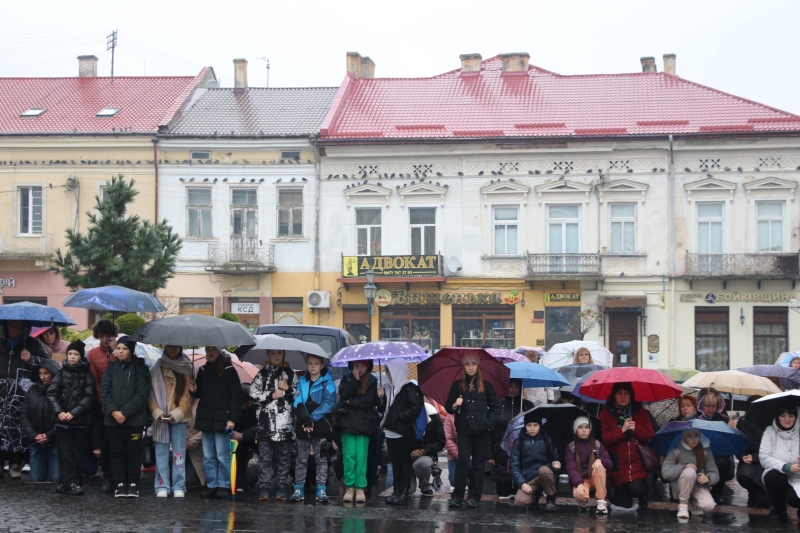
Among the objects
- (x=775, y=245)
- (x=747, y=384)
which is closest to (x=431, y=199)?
(x=775, y=245)

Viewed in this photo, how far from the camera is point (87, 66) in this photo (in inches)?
1591

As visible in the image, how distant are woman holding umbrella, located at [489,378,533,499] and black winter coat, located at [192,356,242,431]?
329cm

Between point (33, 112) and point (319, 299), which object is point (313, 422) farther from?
point (33, 112)

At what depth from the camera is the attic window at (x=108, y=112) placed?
3544 centimetres

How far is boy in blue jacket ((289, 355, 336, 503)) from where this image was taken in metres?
11.4

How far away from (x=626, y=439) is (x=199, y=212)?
25.0 meters

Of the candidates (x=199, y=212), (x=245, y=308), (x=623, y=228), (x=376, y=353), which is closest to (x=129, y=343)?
(x=376, y=353)

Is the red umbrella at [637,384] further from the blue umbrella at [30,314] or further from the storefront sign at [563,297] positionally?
the storefront sign at [563,297]

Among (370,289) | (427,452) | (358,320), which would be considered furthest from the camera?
(358,320)

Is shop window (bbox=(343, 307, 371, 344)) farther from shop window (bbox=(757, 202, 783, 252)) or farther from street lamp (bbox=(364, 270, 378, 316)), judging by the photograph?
shop window (bbox=(757, 202, 783, 252))

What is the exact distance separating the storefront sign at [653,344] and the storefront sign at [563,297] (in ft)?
8.78

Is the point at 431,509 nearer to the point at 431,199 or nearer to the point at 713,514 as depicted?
the point at 713,514

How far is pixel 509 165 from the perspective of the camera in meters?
33.1

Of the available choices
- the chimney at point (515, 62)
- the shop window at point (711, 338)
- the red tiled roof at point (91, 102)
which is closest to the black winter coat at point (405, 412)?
the shop window at point (711, 338)
